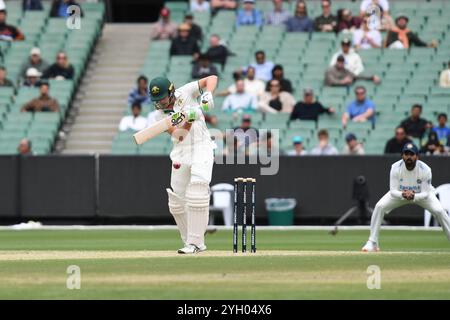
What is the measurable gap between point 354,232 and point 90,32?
10498mm

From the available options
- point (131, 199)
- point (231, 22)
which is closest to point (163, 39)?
point (231, 22)

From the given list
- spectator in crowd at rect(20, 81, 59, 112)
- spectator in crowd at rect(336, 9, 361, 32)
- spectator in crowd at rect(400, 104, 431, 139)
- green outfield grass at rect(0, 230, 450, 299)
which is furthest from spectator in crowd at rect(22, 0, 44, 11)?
green outfield grass at rect(0, 230, 450, 299)

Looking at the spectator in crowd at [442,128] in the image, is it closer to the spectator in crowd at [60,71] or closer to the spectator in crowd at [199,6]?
the spectator in crowd at [199,6]

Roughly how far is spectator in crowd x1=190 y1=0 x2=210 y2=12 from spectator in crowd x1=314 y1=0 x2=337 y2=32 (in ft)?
10.3

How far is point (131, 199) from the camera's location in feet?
86.7

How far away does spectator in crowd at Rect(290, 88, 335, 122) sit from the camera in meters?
27.2

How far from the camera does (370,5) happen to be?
2956cm

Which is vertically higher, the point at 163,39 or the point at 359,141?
the point at 163,39

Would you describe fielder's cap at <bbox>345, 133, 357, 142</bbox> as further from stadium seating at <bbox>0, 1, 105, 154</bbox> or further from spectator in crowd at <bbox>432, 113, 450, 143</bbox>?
stadium seating at <bbox>0, 1, 105, 154</bbox>

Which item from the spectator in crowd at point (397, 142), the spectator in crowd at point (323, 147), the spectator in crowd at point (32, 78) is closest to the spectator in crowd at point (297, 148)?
the spectator in crowd at point (323, 147)

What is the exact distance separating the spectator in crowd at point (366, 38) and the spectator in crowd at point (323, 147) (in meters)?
3.70

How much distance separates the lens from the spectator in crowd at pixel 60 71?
29.8 meters

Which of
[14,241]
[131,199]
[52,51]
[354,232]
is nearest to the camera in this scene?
[14,241]
